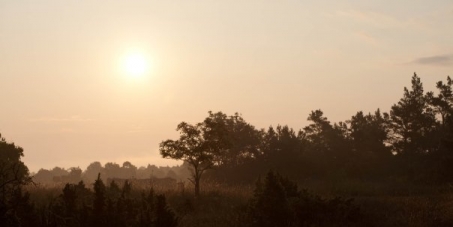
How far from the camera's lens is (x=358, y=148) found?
2852 inches

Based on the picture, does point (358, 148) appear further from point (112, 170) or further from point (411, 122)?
point (112, 170)

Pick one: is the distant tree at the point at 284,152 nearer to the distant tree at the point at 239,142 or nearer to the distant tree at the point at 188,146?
the distant tree at the point at 239,142

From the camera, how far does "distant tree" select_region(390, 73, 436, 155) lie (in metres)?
70.4

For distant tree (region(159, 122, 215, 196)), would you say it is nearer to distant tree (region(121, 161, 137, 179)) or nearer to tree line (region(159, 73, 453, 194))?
tree line (region(159, 73, 453, 194))

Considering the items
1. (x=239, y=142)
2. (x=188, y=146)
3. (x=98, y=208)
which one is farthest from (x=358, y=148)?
(x=98, y=208)

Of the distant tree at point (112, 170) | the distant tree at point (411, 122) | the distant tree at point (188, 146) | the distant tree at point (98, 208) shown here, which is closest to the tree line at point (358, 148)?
the distant tree at point (411, 122)

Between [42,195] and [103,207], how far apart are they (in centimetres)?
1980

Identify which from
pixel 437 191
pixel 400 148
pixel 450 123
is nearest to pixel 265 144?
pixel 400 148

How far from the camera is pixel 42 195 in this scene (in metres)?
36.9

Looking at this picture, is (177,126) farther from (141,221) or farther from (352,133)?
(352,133)

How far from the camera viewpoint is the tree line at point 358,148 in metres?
60.0

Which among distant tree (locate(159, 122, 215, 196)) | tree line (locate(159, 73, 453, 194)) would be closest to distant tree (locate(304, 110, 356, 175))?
tree line (locate(159, 73, 453, 194))

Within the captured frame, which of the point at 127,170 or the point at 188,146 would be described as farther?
the point at 127,170

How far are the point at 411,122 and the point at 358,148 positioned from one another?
848cm
